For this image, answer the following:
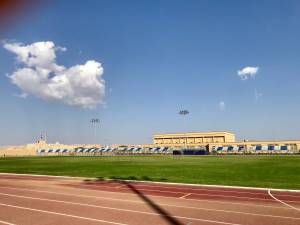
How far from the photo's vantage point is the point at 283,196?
51.8ft

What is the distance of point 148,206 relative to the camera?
1358 centimetres

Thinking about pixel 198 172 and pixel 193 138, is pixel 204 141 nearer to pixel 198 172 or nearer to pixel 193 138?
pixel 193 138

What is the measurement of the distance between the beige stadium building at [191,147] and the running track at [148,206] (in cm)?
7418

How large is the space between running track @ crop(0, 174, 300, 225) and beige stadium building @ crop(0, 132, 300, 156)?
74.2 meters

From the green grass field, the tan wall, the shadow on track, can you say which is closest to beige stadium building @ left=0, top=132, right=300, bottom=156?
the tan wall

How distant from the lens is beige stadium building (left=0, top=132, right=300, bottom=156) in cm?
9043

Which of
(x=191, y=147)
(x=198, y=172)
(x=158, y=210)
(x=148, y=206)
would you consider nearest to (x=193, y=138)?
(x=191, y=147)

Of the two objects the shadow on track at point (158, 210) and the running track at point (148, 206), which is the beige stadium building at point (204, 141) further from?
the shadow on track at point (158, 210)

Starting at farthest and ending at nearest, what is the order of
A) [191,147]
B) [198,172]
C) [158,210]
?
1. [191,147]
2. [198,172]
3. [158,210]

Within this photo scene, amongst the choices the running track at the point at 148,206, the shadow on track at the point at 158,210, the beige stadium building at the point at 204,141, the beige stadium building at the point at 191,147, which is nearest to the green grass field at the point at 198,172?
the running track at the point at 148,206

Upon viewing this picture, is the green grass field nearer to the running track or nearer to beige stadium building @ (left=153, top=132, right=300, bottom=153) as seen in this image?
the running track

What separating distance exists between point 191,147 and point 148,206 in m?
103

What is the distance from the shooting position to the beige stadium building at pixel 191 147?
3560 inches

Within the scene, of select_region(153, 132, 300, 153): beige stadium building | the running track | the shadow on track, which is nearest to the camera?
the shadow on track
